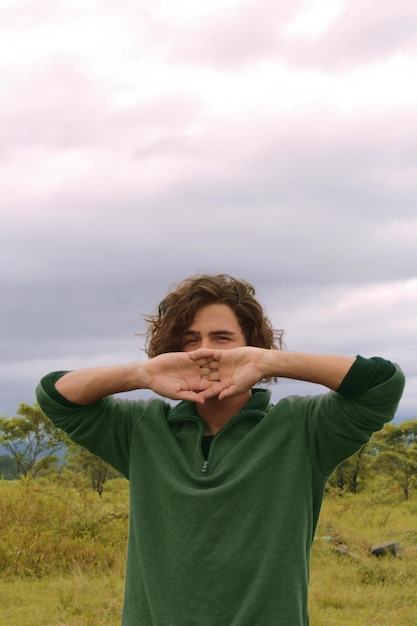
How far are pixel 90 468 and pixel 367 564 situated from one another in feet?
41.4

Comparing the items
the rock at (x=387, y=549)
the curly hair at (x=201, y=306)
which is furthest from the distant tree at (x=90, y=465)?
the curly hair at (x=201, y=306)

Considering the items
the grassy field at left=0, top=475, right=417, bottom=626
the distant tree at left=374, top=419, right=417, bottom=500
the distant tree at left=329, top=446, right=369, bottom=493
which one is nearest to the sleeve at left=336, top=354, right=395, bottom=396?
the grassy field at left=0, top=475, right=417, bottom=626

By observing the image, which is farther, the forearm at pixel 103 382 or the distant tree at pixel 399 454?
the distant tree at pixel 399 454

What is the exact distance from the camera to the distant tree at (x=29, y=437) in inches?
845

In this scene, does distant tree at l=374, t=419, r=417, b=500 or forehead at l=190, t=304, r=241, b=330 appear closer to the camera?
forehead at l=190, t=304, r=241, b=330

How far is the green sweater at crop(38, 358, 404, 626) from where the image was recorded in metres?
2.45

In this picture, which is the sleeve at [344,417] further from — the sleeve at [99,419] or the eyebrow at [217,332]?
the sleeve at [99,419]

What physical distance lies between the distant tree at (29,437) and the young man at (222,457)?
1899 centimetres

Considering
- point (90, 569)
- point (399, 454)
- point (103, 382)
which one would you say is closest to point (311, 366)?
point (103, 382)

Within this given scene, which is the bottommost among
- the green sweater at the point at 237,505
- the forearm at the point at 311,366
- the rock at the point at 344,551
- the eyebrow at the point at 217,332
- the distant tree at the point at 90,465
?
the rock at the point at 344,551

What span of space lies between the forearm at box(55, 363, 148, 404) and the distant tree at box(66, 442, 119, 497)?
17104 mm

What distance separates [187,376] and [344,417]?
1.69ft

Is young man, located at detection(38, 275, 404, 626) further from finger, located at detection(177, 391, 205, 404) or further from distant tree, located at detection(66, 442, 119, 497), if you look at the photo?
distant tree, located at detection(66, 442, 119, 497)

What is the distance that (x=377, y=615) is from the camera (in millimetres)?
7176
